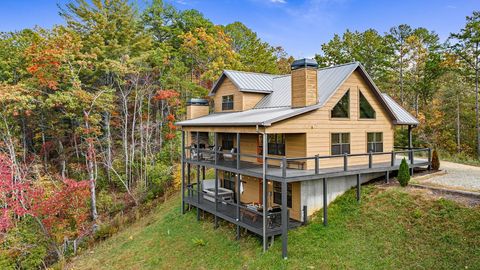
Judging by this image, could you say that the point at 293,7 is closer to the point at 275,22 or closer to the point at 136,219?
the point at 275,22

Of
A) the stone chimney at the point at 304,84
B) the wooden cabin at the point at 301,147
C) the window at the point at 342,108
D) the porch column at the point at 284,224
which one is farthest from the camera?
the window at the point at 342,108

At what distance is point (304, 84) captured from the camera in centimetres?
1448

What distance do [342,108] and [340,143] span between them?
1778 mm

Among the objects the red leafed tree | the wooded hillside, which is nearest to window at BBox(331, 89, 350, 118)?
the wooded hillside

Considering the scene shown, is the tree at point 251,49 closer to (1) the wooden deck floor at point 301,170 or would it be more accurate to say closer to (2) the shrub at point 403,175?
(1) the wooden deck floor at point 301,170

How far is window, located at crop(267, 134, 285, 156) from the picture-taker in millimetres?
15617

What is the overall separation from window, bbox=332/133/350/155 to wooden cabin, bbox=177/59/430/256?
50mm

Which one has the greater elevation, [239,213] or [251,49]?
[251,49]

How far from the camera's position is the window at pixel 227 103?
67.0 feet

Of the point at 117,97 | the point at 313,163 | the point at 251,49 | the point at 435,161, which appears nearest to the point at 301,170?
the point at 313,163

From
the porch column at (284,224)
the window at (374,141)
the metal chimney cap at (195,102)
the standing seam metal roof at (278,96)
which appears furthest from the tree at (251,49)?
the porch column at (284,224)

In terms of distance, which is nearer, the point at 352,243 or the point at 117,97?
the point at 352,243

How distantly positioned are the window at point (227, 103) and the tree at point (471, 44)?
23.5 metres

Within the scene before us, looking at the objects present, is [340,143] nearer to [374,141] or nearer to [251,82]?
[374,141]
